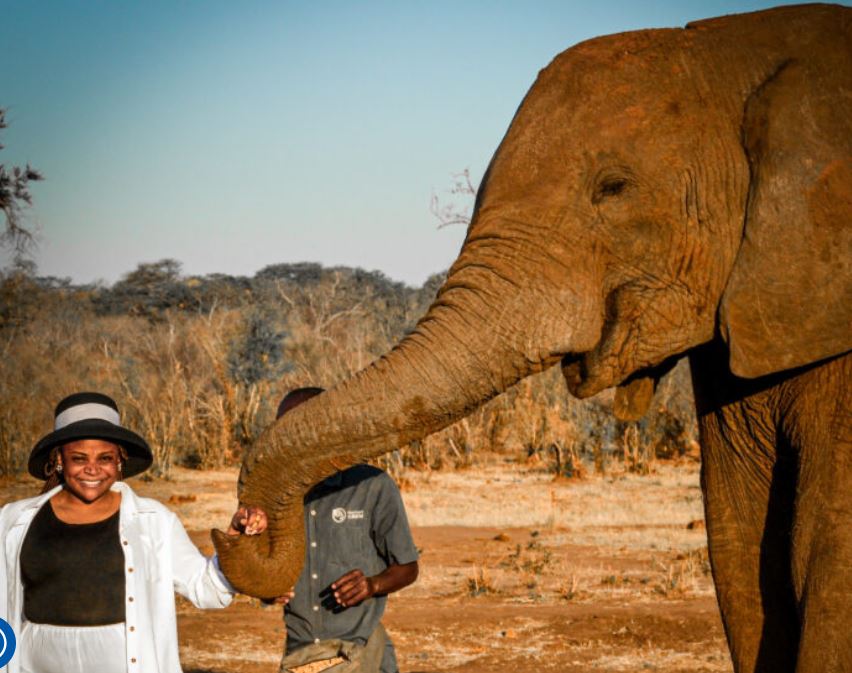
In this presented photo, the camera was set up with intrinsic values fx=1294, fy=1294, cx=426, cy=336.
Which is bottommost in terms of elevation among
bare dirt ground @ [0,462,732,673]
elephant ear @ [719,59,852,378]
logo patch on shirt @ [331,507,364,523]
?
bare dirt ground @ [0,462,732,673]

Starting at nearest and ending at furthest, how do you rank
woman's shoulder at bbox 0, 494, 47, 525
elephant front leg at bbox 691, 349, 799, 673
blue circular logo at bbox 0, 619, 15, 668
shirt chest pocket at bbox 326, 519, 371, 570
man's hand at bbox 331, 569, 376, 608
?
blue circular logo at bbox 0, 619, 15, 668 < woman's shoulder at bbox 0, 494, 47, 525 < elephant front leg at bbox 691, 349, 799, 673 < man's hand at bbox 331, 569, 376, 608 < shirt chest pocket at bbox 326, 519, 371, 570

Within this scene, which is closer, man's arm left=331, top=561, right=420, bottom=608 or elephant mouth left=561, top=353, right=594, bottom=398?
elephant mouth left=561, top=353, right=594, bottom=398

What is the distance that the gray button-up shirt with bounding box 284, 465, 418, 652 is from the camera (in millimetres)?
5266

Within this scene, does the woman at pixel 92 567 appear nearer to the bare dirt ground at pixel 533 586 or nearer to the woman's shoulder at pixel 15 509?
the woman's shoulder at pixel 15 509

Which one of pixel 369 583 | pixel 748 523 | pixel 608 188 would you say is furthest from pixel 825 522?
pixel 369 583

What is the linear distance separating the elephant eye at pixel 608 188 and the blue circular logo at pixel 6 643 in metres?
2.41

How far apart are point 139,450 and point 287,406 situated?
77 cm

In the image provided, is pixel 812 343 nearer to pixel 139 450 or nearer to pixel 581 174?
pixel 581 174

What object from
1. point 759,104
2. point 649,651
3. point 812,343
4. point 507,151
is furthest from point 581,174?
point 649,651

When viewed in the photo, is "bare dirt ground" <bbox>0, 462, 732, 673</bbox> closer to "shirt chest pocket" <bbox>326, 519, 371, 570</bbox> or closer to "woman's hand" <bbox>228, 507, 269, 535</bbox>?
"shirt chest pocket" <bbox>326, 519, 371, 570</bbox>

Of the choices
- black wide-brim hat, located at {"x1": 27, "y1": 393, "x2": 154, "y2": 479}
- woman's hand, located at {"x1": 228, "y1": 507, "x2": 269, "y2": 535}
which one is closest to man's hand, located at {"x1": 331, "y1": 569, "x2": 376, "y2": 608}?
black wide-brim hat, located at {"x1": 27, "y1": 393, "x2": 154, "y2": 479}

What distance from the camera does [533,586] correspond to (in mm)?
11352

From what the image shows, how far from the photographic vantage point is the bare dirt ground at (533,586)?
8898 millimetres

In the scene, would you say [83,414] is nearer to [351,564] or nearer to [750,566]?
[351,564]
